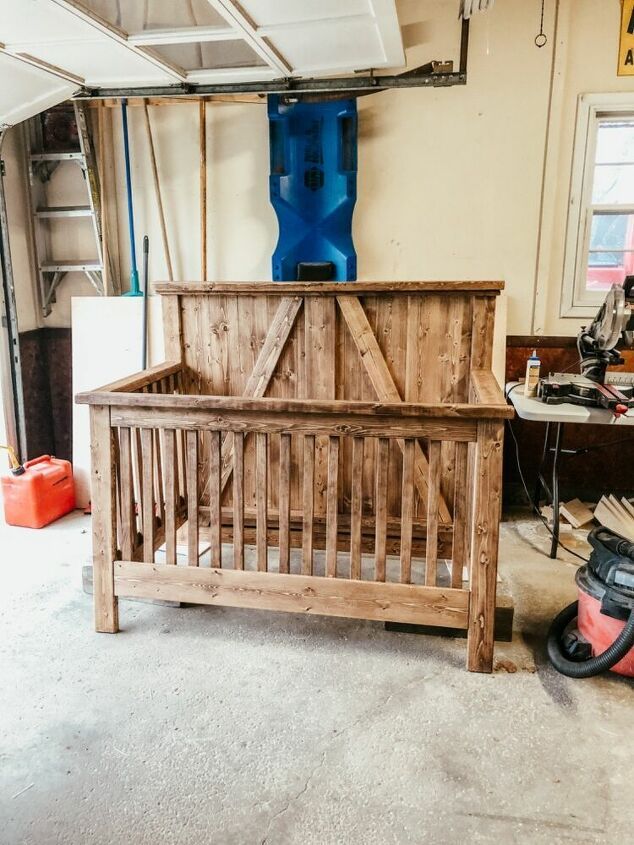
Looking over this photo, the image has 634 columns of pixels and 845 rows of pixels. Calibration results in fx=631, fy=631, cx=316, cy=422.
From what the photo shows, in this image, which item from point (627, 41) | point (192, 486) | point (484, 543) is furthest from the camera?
point (627, 41)

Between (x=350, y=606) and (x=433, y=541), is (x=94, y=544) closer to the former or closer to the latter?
(x=350, y=606)

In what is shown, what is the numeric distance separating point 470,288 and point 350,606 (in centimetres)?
146

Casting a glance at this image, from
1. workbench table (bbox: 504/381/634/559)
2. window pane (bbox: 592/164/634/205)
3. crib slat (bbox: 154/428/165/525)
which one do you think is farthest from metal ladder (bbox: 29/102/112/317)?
window pane (bbox: 592/164/634/205)

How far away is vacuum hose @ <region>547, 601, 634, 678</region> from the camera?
6.96 ft

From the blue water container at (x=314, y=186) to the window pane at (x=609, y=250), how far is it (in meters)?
1.55

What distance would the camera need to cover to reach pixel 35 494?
3.67 meters

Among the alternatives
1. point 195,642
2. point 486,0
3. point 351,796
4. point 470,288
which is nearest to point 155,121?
point 486,0

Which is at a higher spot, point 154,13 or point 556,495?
point 154,13

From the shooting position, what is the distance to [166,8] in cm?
246

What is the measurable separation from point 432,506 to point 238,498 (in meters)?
0.75

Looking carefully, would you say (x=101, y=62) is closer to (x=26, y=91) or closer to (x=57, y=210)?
(x=26, y=91)

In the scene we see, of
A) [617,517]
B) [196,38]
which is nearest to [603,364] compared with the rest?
[617,517]

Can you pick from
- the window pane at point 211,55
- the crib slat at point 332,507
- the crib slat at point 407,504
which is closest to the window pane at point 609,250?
the window pane at point 211,55

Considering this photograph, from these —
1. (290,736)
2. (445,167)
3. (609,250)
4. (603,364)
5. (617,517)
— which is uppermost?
(445,167)
